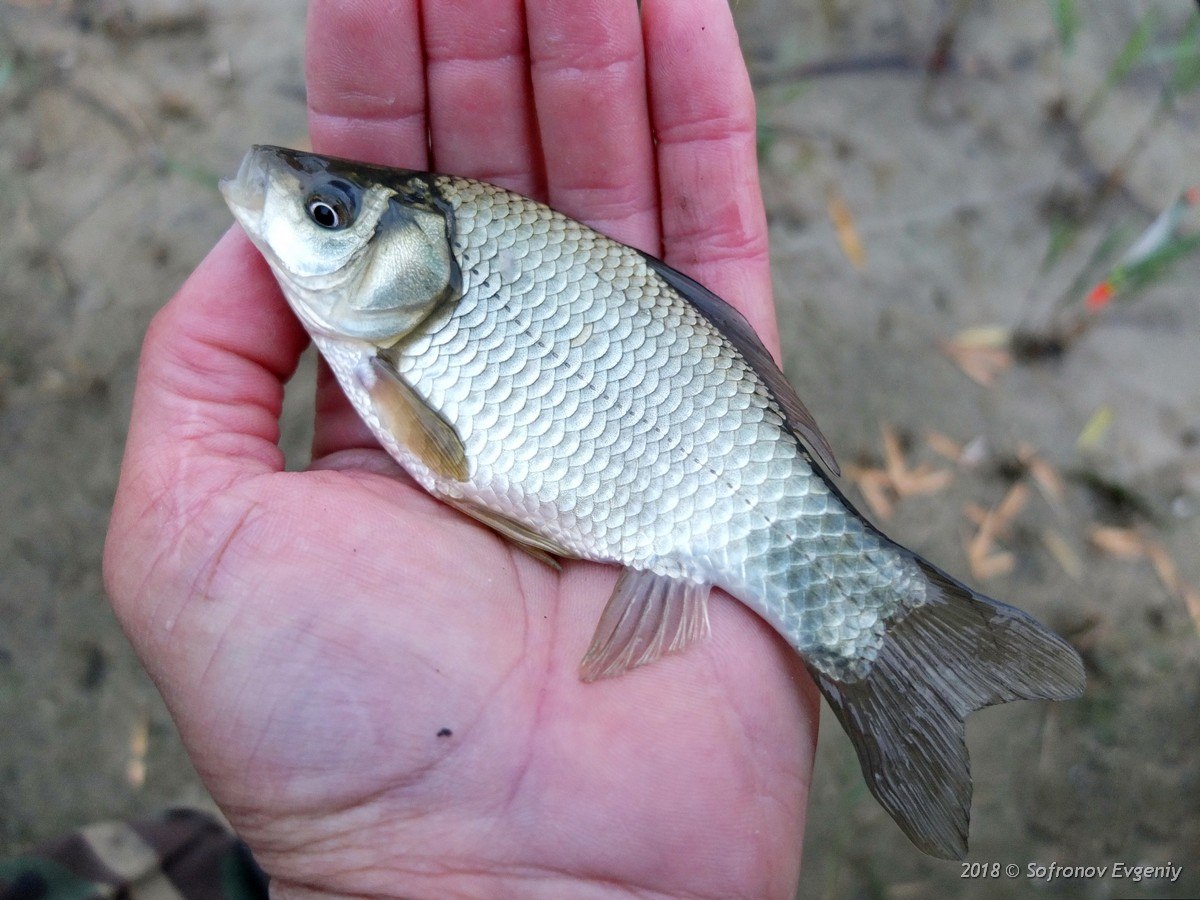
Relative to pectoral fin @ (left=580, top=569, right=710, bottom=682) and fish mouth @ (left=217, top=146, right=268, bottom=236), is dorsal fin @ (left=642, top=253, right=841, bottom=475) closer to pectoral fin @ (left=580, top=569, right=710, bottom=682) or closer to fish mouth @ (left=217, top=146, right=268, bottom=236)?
pectoral fin @ (left=580, top=569, right=710, bottom=682)

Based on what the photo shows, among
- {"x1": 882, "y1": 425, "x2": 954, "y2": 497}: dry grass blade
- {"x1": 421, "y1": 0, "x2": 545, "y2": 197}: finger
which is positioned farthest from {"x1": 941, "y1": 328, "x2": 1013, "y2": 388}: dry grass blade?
{"x1": 421, "y1": 0, "x2": 545, "y2": 197}: finger

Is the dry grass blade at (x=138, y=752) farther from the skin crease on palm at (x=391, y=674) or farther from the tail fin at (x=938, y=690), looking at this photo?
the tail fin at (x=938, y=690)

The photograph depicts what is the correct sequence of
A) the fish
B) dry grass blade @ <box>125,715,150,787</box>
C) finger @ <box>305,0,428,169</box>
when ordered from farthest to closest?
dry grass blade @ <box>125,715,150,787</box> < finger @ <box>305,0,428,169</box> < the fish

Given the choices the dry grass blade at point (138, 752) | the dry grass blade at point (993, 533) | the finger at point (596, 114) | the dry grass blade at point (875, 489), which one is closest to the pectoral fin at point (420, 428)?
the finger at point (596, 114)

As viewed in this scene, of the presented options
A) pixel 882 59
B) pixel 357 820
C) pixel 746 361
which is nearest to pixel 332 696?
pixel 357 820

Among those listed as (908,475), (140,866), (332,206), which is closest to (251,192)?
(332,206)

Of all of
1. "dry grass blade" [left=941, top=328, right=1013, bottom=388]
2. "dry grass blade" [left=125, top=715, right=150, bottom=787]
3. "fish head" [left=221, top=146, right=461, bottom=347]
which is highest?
"fish head" [left=221, top=146, right=461, bottom=347]
